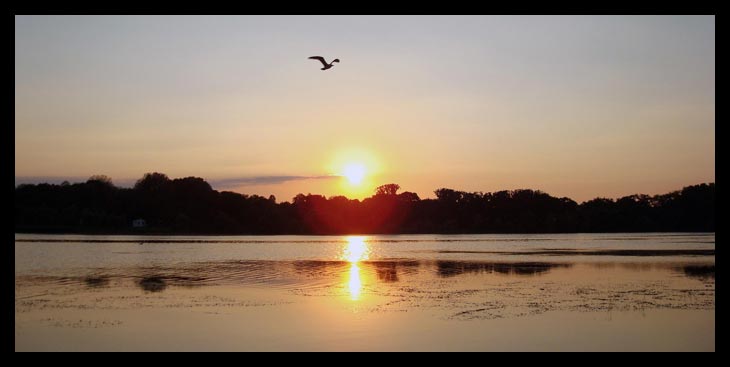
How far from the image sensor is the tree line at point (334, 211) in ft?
372

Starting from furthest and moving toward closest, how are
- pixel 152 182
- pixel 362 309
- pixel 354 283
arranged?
1. pixel 152 182
2. pixel 354 283
3. pixel 362 309

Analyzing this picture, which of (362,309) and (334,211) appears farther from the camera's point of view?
(334,211)

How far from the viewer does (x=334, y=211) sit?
158m

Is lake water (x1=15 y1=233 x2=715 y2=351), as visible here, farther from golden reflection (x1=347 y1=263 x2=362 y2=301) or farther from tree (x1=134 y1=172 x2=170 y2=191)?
tree (x1=134 y1=172 x2=170 y2=191)

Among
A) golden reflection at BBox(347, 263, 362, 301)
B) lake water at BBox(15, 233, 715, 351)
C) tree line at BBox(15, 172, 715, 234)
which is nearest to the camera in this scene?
lake water at BBox(15, 233, 715, 351)

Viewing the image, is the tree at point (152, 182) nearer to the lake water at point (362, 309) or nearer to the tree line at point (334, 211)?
the tree line at point (334, 211)

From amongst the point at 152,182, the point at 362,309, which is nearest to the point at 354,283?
the point at 362,309

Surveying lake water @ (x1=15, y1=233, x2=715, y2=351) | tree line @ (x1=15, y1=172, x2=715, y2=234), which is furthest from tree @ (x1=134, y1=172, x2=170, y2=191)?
lake water @ (x1=15, y1=233, x2=715, y2=351)

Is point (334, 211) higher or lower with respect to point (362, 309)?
higher

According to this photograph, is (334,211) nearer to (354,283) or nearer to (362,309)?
(354,283)

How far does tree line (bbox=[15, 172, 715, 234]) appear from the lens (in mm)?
113312

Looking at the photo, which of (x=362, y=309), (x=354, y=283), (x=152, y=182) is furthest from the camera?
(x=152, y=182)

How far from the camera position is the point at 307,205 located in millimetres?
153125
